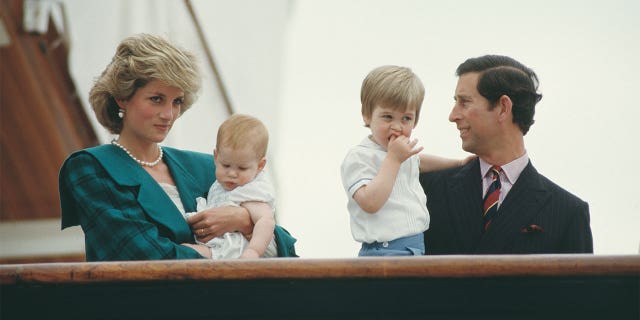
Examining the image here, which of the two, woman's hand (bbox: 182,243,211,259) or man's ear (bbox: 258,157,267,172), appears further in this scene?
man's ear (bbox: 258,157,267,172)

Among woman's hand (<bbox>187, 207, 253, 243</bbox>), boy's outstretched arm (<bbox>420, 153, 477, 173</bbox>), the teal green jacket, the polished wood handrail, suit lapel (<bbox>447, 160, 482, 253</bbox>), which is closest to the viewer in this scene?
the polished wood handrail

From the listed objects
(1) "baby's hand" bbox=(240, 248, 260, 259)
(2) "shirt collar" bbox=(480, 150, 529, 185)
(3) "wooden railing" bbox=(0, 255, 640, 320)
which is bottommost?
(3) "wooden railing" bbox=(0, 255, 640, 320)

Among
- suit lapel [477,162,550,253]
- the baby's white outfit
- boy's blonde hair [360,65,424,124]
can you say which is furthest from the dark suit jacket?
the baby's white outfit

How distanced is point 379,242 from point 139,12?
348cm

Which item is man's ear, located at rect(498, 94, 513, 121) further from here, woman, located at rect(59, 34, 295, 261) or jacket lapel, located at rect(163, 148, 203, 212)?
jacket lapel, located at rect(163, 148, 203, 212)

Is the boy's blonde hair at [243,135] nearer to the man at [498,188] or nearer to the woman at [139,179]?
the woman at [139,179]

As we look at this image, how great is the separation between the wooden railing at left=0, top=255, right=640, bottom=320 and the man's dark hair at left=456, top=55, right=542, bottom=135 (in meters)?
0.76

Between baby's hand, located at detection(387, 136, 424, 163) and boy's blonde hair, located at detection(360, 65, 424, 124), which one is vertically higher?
boy's blonde hair, located at detection(360, 65, 424, 124)

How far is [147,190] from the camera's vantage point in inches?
77.1

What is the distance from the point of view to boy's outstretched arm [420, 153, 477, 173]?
2.32 m

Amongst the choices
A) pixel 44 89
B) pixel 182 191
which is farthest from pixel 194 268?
pixel 44 89

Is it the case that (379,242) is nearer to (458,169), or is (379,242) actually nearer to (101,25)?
(458,169)

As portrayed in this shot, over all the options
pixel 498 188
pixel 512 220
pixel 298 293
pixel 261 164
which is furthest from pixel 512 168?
pixel 298 293

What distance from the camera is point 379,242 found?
2.03 meters
